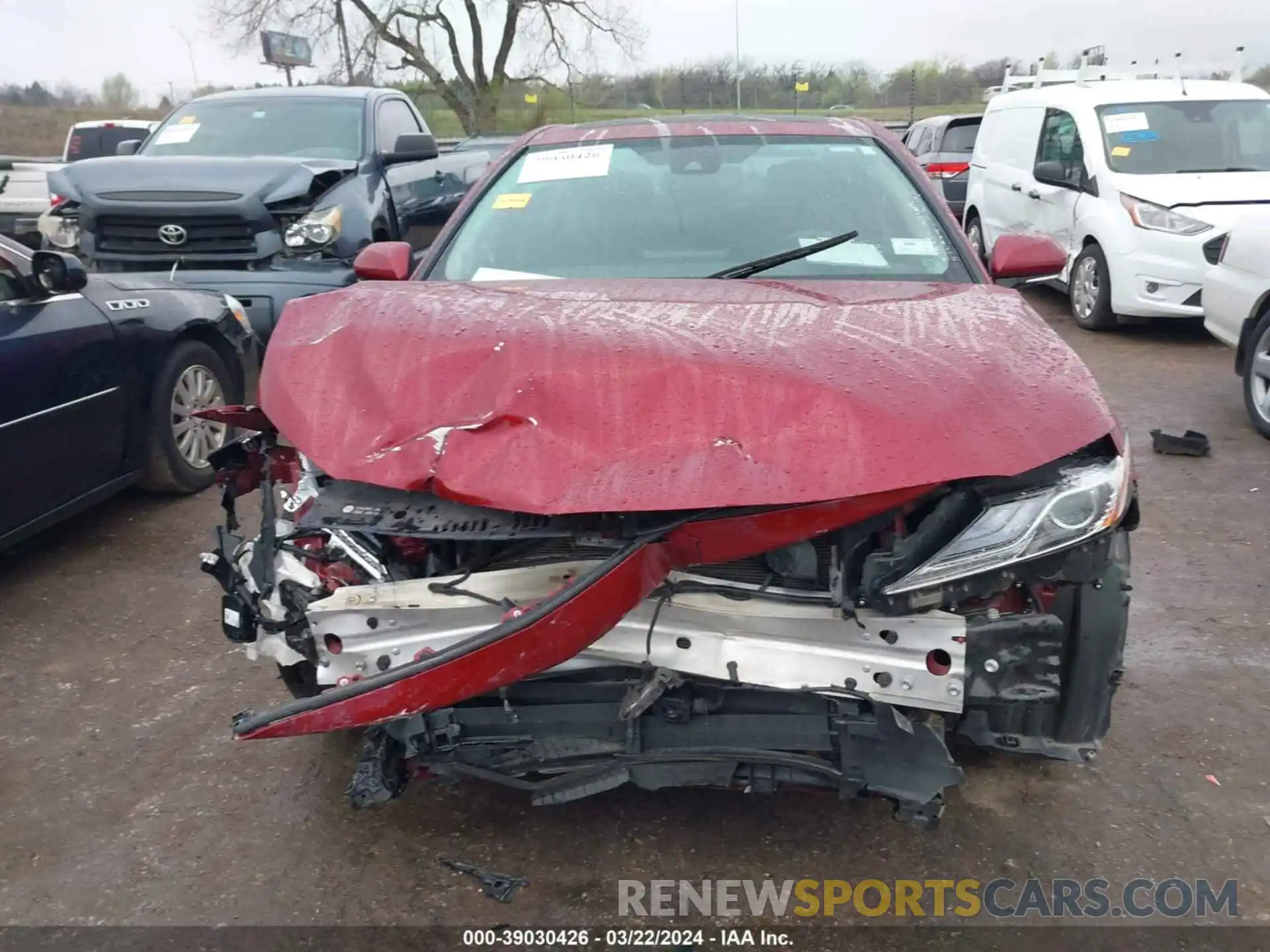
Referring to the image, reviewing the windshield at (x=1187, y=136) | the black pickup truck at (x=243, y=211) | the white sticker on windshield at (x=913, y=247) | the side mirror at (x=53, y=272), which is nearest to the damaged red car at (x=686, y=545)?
the white sticker on windshield at (x=913, y=247)

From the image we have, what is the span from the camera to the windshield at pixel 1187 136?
7949mm

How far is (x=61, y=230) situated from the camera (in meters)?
6.65

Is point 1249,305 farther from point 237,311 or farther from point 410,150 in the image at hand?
point 237,311

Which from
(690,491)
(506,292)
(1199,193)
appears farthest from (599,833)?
(1199,193)

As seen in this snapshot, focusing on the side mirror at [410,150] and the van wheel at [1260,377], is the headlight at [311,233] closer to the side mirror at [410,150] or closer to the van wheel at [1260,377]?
the side mirror at [410,150]

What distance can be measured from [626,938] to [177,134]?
6.96 m

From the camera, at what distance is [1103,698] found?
2.28 metres

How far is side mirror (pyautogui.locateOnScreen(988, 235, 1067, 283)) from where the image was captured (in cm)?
353

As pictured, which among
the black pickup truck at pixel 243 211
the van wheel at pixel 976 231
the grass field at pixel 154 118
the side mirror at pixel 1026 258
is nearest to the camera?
the side mirror at pixel 1026 258

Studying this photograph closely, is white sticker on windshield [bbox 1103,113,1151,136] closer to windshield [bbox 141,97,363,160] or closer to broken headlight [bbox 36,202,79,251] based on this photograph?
windshield [bbox 141,97,363,160]

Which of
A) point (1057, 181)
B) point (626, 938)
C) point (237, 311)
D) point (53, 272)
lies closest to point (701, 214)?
point (626, 938)

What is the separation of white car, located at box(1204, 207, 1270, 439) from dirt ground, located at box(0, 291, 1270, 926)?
2.53 metres

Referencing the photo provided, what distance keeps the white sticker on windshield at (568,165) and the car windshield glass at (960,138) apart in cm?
1039

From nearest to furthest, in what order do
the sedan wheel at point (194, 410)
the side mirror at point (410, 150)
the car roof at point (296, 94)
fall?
the sedan wheel at point (194, 410)
the side mirror at point (410, 150)
the car roof at point (296, 94)
